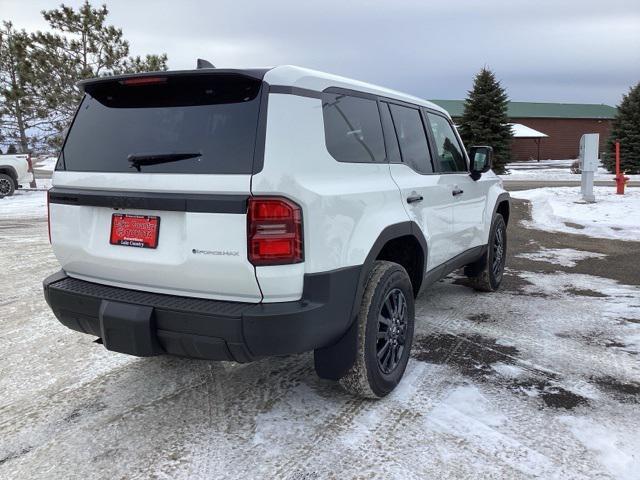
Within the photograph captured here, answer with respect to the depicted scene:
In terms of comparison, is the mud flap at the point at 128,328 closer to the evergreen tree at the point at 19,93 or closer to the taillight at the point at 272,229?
the taillight at the point at 272,229

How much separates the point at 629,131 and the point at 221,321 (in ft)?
108

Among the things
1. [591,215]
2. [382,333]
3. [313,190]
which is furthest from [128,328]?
[591,215]

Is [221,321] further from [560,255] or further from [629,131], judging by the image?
[629,131]

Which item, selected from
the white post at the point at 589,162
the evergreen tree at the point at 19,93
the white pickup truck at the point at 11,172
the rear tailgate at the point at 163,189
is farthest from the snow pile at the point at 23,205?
the white post at the point at 589,162

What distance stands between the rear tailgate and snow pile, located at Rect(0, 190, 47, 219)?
11.4 meters

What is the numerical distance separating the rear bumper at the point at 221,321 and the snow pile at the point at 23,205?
1183 cm

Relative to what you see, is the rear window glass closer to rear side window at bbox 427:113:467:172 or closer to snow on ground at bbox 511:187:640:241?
rear side window at bbox 427:113:467:172

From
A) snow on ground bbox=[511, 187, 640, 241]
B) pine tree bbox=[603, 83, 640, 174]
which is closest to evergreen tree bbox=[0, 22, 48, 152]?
snow on ground bbox=[511, 187, 640, 241]

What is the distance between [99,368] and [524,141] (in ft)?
162

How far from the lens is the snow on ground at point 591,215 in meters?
10.2

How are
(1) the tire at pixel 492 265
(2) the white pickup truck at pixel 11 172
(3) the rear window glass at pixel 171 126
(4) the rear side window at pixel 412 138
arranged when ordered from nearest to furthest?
(3) the rear window glass at pixel 171 126
(4) the rear side window at pixel 412 138
(1) the tire at pixel 492 265
(2) the white pickup truck at pixel 11 172

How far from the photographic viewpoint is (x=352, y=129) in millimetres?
3045

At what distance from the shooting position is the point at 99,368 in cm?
373

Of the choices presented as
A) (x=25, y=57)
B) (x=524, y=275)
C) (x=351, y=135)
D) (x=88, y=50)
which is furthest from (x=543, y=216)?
(x=25, y=57)
